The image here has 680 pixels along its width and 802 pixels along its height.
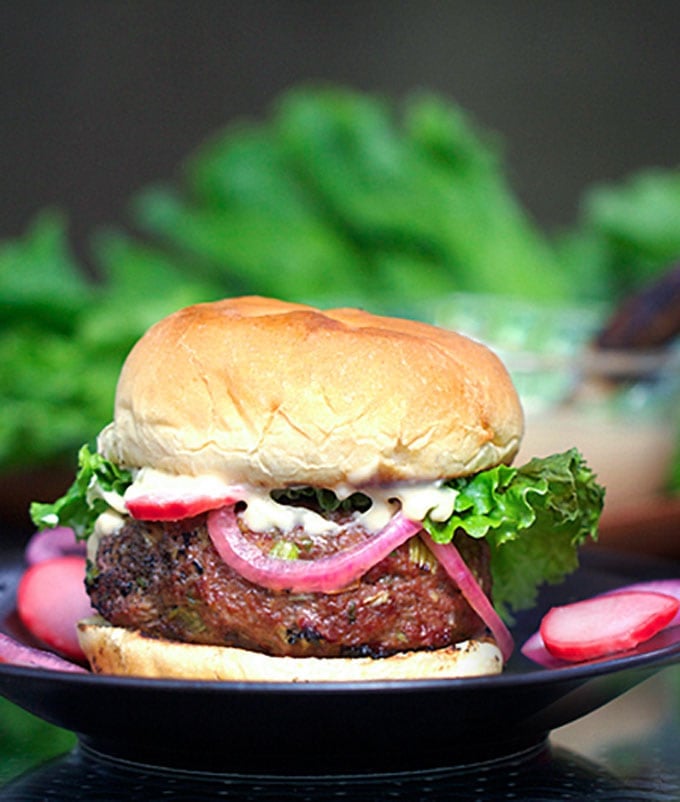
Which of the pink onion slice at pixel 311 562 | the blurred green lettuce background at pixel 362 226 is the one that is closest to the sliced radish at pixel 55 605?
the pink onion slice at pixel 311 562

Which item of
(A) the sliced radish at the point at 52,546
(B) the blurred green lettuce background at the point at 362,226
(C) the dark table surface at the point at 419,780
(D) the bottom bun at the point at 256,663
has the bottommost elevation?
(C) the dark table surface at the point at 419,780

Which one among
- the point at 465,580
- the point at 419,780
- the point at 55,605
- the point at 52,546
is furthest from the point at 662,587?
the point at 52,546

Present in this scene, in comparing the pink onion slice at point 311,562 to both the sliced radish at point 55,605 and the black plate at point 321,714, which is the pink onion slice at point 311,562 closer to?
the black plate at point 321,714

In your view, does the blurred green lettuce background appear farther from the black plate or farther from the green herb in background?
the black plate

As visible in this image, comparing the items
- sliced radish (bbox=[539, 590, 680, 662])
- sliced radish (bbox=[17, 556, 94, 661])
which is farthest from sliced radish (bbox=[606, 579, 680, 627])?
sliced radish (bbox=[17, 556, 94, 661])

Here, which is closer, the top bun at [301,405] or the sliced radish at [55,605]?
the top bun at [301,405]

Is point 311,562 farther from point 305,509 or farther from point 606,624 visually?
point 606,624

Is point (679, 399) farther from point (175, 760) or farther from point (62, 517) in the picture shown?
point (175, 760)

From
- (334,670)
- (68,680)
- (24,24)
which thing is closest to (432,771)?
(334,670)
